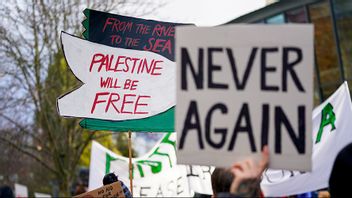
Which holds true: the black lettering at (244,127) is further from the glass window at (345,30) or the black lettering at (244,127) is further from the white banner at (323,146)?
the glass window at (345,30)

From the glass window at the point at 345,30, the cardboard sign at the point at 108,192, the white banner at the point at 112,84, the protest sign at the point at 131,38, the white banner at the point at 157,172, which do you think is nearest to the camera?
Answer: the cardboard sign at the point at 108,192

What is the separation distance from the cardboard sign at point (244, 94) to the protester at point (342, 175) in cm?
12

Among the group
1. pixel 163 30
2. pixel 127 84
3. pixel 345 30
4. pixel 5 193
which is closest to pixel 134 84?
pixel 127 84

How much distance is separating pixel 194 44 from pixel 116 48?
3159mm

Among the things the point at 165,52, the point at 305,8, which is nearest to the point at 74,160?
the point at 305,8

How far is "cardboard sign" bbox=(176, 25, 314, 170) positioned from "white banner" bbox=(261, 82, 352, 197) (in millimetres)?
3809

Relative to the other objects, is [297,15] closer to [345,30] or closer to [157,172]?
[345,30]

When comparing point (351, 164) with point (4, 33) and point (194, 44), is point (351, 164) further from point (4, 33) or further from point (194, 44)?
point (4, 33)

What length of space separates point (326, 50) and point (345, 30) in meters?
0.80

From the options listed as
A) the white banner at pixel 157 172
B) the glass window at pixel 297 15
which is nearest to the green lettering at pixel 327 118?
the white banner at pixel 157 172

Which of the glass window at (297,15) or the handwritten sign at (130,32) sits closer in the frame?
the handwritten sign at (130,32)

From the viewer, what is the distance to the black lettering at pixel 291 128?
3.13 meters

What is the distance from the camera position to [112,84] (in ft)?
20.3

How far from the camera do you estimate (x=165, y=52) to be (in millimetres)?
6578
